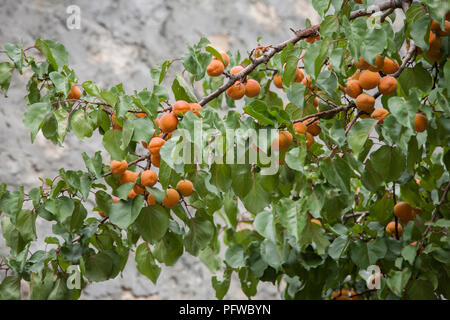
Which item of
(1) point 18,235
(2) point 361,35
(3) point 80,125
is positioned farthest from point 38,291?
(2) point 361,35

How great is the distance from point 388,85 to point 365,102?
42mm

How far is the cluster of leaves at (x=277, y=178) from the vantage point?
671 millimetres

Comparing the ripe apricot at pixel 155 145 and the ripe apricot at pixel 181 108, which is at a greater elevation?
the ripe apricot at pixel 181 108

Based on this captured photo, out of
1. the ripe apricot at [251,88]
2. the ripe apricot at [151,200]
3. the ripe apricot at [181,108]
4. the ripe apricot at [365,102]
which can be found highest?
the ripe apricot at [251,88]

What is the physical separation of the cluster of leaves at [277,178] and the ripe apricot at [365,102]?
40 mm

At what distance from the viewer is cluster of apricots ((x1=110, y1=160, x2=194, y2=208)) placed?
30.5 inches

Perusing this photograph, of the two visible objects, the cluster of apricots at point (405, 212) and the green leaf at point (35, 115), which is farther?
the cluster of apricots at point (405, 212)

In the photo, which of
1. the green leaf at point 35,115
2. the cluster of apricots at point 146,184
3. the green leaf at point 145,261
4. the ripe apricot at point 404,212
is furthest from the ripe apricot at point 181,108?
the ripe apricot at point 404,212

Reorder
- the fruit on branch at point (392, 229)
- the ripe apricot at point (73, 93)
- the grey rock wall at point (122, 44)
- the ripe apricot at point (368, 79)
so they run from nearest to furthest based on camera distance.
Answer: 1. the ripe apricot at point (368, 79)
2. the ripe apricot at point (73, 93)
3. the fruit on branch at point (392, 229)
4. the grey rock wall at point (122, 44)

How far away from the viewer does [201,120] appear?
658mm

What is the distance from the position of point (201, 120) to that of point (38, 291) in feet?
1.60

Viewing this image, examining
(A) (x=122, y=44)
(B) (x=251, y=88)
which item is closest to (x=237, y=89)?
(B) (x=251, y=88)

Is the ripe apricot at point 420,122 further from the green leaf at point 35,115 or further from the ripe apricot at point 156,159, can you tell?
the green leaf at point 35,115

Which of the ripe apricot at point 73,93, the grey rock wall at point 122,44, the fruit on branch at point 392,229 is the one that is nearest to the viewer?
the ripe apricot at point 73,93
